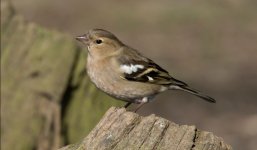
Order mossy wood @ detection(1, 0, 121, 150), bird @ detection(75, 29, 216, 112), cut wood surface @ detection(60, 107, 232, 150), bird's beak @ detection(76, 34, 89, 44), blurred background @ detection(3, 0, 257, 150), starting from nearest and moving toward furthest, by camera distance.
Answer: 1. cut wood surface @ detection(60, 107, 232, 150)
2. bird @ detection(75, 29, 216, 112)
3. mossy wood @ detection(1, 0, 121, 150)
4. bird's beak @ detection(76, 34, 89, 44)
5. blurred background @ detection(3, 0, 257, 150)

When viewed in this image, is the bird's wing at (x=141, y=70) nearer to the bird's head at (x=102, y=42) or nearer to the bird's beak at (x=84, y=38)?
the bird's head at (x=102, y=42)

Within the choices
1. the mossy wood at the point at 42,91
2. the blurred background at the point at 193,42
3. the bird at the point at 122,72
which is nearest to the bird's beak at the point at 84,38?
the bird at the point at 122,72

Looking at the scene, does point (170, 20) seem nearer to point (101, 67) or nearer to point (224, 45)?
point (224, 45)

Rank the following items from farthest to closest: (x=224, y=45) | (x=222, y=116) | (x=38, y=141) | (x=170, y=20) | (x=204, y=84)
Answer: (x=170, y=20) → (x=224, y=45) → (x=204, y=84) → (x=222, y=116) → (x=38, y=141)

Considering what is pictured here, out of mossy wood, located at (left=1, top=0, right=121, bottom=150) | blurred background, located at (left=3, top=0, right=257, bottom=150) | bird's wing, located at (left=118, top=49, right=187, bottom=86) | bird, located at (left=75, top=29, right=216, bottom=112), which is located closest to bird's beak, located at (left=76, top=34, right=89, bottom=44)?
bird, located at (left=75, top=29, right=216, bottom=112)

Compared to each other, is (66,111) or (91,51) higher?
(91,51)

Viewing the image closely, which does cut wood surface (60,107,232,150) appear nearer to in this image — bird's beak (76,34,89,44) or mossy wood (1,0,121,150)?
mossy wood (1,0,121,150)

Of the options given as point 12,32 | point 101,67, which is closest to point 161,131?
point 101,67

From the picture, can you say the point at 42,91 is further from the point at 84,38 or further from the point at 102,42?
the point at 102,42

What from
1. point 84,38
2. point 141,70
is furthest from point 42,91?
point 141,70
